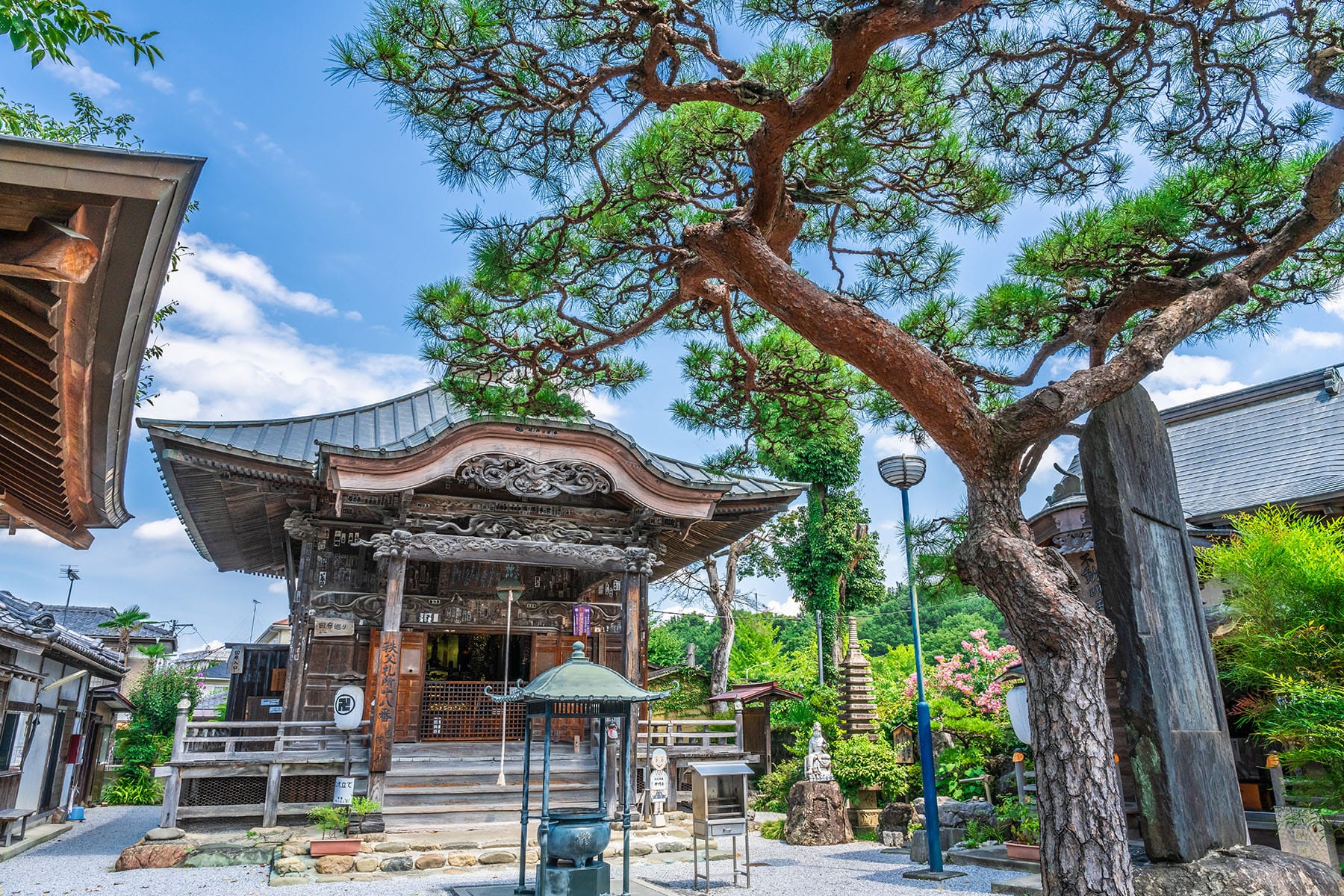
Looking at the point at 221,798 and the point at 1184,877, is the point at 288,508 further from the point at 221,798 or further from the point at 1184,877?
the point at 1184,877

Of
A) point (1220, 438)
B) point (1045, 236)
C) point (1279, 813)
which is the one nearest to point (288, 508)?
point (1045, 236)

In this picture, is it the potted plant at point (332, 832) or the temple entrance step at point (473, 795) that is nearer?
the potted plant at point (332, 832)

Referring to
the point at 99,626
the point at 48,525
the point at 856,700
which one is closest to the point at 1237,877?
the point at 48,525

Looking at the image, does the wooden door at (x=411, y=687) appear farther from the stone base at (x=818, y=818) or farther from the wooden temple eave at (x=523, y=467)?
the stone base at (x=818, y=818)

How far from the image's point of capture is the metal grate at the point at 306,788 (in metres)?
12.0

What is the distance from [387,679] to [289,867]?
7.95 feet

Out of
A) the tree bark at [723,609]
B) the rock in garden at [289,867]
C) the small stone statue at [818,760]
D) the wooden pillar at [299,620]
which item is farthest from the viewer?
the tree bark at [723,609]

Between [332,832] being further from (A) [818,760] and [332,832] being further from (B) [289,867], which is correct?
(A) [818,760]

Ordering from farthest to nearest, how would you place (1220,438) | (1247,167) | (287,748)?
(1220,438) < (287,748) < (1247,167)

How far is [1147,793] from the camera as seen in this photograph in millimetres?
5352

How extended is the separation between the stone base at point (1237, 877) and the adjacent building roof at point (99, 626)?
32779mm

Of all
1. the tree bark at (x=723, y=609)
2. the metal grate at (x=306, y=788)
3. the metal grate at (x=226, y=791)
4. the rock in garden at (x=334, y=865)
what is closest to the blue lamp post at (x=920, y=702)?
the rock in garden at (x=334, y=865)

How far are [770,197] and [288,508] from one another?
10.0 m

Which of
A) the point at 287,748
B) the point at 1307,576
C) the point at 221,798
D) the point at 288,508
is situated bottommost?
the point at 221,798
